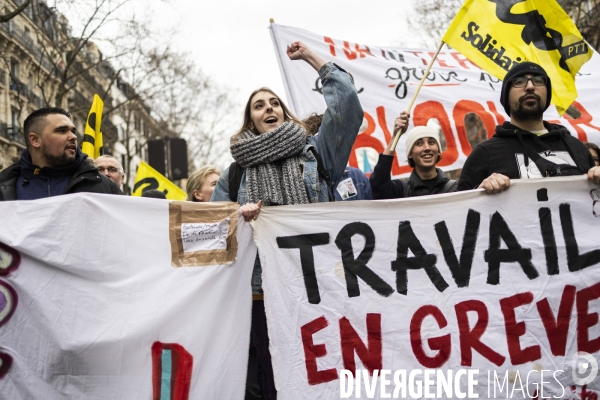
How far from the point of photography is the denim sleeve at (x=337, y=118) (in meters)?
3.51

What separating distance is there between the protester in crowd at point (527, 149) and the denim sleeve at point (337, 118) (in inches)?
27.0

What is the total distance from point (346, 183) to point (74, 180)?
1386 mm

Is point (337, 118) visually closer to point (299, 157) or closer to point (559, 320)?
point (299, 157)

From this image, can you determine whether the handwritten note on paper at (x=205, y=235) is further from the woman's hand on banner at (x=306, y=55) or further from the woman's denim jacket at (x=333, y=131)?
the woman's hand on banner at (x=306, y=55)

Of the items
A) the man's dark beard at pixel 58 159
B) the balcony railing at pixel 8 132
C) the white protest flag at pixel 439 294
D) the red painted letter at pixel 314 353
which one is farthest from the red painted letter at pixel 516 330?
the balcony railing at pixel 8 132

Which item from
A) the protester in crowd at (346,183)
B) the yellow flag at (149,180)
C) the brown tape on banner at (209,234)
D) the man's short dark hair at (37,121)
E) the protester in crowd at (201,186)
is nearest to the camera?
the brown tape on banner at (209,234)

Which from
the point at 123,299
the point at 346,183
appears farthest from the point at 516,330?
the point at 123,299

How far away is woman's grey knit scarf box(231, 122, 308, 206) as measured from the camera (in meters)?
3.49

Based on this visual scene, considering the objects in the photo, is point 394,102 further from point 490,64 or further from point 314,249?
point 314,249

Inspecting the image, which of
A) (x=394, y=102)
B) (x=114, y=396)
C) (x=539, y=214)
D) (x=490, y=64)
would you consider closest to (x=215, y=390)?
(x=114, y=396)

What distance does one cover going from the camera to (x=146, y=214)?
144 inches

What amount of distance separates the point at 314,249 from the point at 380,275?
0.34m

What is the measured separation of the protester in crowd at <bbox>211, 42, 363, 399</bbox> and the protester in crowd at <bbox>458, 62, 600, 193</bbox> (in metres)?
0.69

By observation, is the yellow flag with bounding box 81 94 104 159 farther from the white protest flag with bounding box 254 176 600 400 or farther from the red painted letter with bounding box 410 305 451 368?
the red painted letter with bounding box 410 305 451 368
